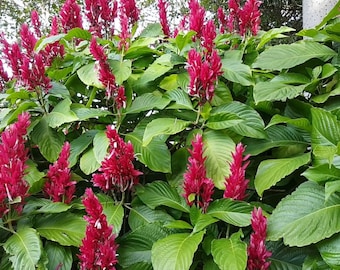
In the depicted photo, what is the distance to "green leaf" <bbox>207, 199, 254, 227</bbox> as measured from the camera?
1.09 meters

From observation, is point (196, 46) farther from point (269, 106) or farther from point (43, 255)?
point (43, 255)

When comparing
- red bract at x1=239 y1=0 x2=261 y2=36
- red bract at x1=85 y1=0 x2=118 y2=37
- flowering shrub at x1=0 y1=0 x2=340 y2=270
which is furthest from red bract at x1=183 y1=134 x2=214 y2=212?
red bract at x1=85 y1=0 x2=118 y2=37

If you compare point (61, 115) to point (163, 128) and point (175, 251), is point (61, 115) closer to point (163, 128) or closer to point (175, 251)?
point (163, 128)

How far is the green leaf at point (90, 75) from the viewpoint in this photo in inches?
56.1

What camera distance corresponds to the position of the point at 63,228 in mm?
1209

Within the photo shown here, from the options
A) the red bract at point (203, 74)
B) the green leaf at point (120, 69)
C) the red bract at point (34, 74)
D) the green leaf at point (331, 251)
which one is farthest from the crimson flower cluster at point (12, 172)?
the green leaf at point (331, 251)

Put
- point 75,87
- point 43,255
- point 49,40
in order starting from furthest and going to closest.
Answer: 1. point 75,87
2. point 49,40
3. point 43,255


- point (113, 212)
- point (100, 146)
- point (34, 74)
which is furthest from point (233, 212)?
point (34, 74)

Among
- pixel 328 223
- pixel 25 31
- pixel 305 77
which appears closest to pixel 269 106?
pixel 305 77

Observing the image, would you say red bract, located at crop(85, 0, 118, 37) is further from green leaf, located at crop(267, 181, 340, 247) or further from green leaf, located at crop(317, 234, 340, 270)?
green leaf, located at crop(317, 234, 340, 270)

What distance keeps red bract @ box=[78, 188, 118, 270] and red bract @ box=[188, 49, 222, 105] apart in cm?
46

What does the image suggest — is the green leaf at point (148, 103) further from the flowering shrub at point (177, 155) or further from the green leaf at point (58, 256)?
the green leaf at point (58, 256)

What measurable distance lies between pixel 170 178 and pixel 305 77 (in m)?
0.60

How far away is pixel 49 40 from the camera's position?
154cm
